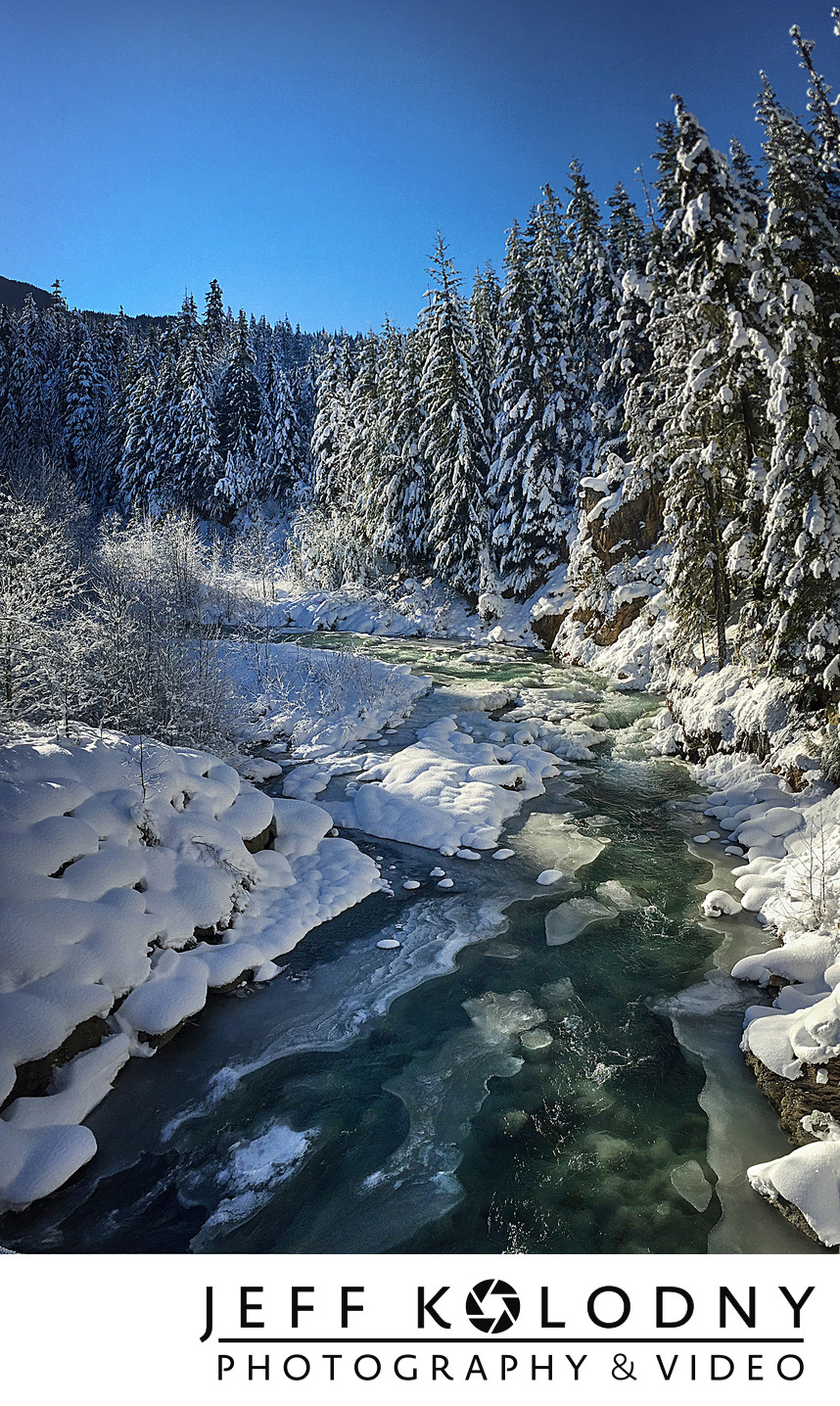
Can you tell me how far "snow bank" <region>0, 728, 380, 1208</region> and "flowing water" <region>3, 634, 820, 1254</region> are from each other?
33 cm

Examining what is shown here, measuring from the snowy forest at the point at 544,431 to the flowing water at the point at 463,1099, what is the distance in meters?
5.05

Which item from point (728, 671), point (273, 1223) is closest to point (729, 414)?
point (728, 671)

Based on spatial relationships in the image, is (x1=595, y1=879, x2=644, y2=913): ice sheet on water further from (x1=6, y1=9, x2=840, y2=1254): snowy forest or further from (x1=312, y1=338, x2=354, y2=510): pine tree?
(x1=312, y1=338, x2=354, y2=510): pine tree

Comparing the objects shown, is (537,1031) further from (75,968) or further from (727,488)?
(727,488)

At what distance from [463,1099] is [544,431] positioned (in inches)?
1128

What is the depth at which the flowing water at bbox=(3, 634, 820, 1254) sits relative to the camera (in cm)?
441

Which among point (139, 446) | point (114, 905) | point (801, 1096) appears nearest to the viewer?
point (801, 1096)

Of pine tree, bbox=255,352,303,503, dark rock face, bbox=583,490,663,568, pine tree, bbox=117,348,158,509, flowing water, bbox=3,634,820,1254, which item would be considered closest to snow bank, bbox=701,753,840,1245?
flowing water, bbox=3,634,820,1254

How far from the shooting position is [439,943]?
26.2 feet
